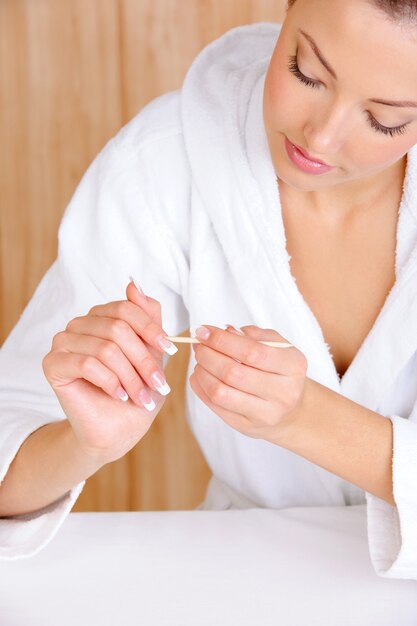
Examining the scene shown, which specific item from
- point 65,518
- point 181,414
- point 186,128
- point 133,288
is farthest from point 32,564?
point 181,414

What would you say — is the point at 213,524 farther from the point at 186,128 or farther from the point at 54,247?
the point at 54,247

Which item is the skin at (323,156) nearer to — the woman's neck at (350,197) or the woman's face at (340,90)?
the woman's face at (340,90)

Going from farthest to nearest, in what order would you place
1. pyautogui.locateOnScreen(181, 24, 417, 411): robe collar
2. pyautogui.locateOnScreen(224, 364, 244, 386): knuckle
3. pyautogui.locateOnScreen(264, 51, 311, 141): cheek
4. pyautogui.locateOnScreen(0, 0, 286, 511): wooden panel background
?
pyautogui.locateOnScreen(0, 0, 286, 511): wooden panel background
pyautogui.locateOnScreen(181, 24, 417, 411): robe collar
pyautogui.locateOnScreen(264, 51, 311, 141): cheek
pyautogui.locateOnScreen(224, 364, 244, 386): knuckle

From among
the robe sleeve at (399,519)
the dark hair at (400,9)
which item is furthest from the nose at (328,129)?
the robe sleeve at (399,519)

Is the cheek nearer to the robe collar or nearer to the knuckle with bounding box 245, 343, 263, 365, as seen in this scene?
the robe collar

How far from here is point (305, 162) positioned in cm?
109

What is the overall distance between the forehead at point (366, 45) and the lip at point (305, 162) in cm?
12

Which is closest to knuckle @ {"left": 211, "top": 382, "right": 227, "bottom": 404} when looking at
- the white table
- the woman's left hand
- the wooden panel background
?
the woman's left hand

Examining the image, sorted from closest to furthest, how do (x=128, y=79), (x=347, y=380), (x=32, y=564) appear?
(x=32, y=564)
(x=347, y=380)
(x=128, y=79)

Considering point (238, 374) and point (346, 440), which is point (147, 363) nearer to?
point (238, 374)

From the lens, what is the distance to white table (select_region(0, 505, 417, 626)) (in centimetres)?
103

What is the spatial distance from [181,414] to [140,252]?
956 mm

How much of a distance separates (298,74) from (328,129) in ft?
0.22

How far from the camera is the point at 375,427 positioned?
43.8 inches
